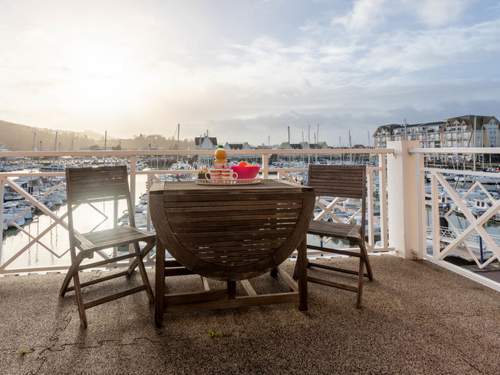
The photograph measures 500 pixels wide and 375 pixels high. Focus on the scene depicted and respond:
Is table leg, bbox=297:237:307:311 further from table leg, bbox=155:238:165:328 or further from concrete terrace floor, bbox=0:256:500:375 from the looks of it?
table leg, bbox=155:238:165:328

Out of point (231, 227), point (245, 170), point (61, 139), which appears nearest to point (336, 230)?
point (245, 170)

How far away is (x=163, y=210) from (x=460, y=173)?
90.8 inches

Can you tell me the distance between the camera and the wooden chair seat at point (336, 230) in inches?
77.2

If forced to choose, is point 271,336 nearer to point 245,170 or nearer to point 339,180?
point 245,170

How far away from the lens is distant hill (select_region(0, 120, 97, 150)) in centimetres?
319

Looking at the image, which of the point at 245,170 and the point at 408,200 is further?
the point at 408,200

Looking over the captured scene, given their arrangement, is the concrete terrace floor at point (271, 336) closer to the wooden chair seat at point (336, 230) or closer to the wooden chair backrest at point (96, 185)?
the wooden chair seat at point (336, 230)

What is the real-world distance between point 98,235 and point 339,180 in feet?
6.11

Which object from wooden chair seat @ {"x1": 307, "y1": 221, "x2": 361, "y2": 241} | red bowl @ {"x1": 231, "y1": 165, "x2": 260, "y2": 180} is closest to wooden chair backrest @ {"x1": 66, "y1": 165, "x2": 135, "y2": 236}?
red bowl @ {"x1": 231, "y1": 165, "x2": 260, "y2": 180}

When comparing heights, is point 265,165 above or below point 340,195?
above

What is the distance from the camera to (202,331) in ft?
5.25

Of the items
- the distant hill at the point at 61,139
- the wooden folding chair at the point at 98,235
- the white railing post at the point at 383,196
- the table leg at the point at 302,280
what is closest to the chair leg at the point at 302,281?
the table leg at the point at 302,280

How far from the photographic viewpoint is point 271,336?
1.55 m

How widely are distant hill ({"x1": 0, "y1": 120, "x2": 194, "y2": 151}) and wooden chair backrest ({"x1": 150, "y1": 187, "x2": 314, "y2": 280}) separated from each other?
5.42 feet
